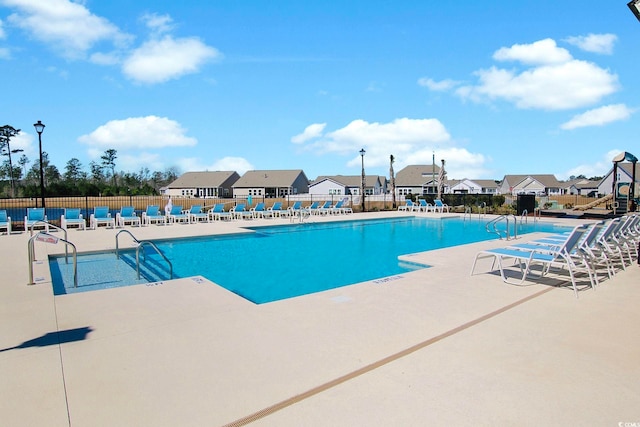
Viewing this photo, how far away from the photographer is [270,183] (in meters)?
59.8

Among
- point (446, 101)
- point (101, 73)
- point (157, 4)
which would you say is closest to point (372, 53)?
point (446, 101)

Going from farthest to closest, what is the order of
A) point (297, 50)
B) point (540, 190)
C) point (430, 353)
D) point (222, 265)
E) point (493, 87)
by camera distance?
point (540, 190), point (493, 87), point (297, 50), point (222, 265), point (430, 353)

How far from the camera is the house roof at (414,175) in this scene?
60438mm

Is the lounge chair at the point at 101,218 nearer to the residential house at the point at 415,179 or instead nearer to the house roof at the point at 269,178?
the house roof at the point at 269,178

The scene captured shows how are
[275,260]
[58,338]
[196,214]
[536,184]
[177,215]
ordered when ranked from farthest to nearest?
[536,184] < [196,214] < [177,215] < [275,260] < [58,338]

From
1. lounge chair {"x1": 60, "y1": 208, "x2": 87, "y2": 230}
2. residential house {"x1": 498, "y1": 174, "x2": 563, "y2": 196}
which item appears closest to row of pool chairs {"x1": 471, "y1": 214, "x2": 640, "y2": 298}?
lounge chair {"x1": 60, "y1": 208, "x2": 87, "y2": 230}

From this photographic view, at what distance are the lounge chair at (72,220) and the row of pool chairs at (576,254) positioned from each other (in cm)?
1358

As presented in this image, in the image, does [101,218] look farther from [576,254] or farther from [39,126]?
[576,254]

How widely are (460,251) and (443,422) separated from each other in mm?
7133

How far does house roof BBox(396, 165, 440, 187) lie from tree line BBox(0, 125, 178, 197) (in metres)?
36.7

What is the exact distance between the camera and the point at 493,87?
22.3 m

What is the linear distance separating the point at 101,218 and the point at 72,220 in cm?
100

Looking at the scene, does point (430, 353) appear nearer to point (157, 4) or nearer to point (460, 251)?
point (460, 251)

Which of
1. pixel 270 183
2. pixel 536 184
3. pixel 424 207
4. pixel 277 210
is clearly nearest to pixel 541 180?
pixel 536 184
